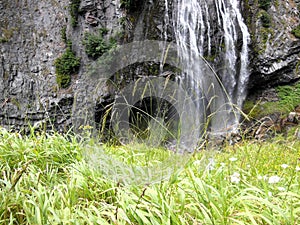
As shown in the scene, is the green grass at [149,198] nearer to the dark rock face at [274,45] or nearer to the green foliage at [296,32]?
the dark rock face at [274,45]

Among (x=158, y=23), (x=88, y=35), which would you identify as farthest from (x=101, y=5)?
(x=158, y=23)

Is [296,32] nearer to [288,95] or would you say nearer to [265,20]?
[265,20]

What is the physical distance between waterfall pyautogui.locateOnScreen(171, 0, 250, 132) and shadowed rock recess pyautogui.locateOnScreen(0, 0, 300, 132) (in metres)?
0.08

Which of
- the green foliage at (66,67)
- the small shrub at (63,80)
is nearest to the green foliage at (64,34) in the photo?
the green foliage at (66,67)

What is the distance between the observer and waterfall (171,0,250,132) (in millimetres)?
6715

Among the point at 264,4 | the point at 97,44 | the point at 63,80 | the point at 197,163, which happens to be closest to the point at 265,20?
the point at 264,4

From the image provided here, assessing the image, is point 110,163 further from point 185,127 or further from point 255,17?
point 255,17

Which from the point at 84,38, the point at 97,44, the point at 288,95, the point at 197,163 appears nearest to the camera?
the point at 197,163

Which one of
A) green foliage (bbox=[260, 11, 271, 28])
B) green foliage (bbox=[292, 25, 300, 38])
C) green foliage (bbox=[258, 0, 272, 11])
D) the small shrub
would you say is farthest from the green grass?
green foliage (bbox=[258, 0, 272, 11])

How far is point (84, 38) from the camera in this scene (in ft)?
23.7

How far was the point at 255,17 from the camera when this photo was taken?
25.0 feet

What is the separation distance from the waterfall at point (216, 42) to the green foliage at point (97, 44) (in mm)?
1759

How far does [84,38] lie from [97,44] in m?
0.48

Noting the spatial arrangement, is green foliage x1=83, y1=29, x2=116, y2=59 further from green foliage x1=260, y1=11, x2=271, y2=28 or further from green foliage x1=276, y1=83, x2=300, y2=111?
green foliage x1=276, y1=83, x2=300, y2=111
